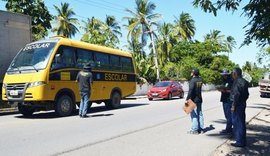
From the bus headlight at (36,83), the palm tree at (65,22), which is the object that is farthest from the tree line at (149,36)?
the bus headlight at (36,83)

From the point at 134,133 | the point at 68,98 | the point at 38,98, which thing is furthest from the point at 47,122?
the point at 134,133

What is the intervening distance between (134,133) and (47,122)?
3.54 meters

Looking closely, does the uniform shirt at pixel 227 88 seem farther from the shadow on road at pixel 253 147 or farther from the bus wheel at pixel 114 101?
the bus wheel at pixel 114 101

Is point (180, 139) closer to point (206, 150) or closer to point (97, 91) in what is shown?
point (206, 150)

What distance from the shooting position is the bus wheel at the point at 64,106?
14.1 meters

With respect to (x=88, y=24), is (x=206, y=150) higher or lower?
lower

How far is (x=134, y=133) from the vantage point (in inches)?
399

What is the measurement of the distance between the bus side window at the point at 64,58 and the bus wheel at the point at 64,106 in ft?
3.88

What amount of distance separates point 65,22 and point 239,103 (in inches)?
1907

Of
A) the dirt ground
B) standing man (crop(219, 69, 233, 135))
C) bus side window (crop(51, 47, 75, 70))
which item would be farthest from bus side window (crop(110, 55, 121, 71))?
standing man (crop(219, 69, 233, 135))

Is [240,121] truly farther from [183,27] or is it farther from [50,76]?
[183,27]

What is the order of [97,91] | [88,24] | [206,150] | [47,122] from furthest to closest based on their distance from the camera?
[88,24] → [97,91] → [47,122] → [206,150]

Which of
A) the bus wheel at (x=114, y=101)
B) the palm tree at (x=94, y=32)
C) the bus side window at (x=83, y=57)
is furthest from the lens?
the palm tree at (x=94, y=32)

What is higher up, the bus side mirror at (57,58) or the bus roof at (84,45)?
the bus roof at (84,45)
